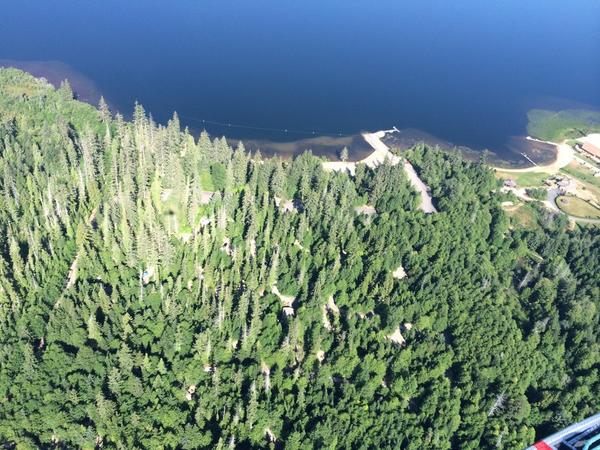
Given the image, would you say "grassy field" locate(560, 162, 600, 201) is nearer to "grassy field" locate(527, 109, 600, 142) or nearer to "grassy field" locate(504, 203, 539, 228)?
"grassy field" locate(527, 109, 600, 142)

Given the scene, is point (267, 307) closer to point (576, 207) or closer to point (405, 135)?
→ point (576, 207)

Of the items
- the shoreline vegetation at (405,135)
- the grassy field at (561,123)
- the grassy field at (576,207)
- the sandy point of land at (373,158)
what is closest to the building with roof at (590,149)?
the grassy field at (561,123)

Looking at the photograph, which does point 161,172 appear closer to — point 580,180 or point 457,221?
point 457,221

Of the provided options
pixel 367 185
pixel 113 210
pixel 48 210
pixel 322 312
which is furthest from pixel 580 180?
pixel 48 210

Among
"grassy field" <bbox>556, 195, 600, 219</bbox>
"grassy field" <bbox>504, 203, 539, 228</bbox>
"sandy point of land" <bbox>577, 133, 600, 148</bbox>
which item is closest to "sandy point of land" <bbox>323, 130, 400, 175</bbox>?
"grassy field" <bbox>504, 203, 539, 228</bbox>

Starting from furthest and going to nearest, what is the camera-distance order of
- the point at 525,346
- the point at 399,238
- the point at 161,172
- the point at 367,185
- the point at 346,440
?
the point at 367,185
the point at 161,172
the point at 399,238
the point at 525,346
the point at 346,440

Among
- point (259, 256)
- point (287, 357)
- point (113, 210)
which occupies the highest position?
point (113, 210)

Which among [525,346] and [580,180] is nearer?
[525,346]

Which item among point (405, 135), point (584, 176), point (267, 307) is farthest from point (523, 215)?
point (267, 307)
